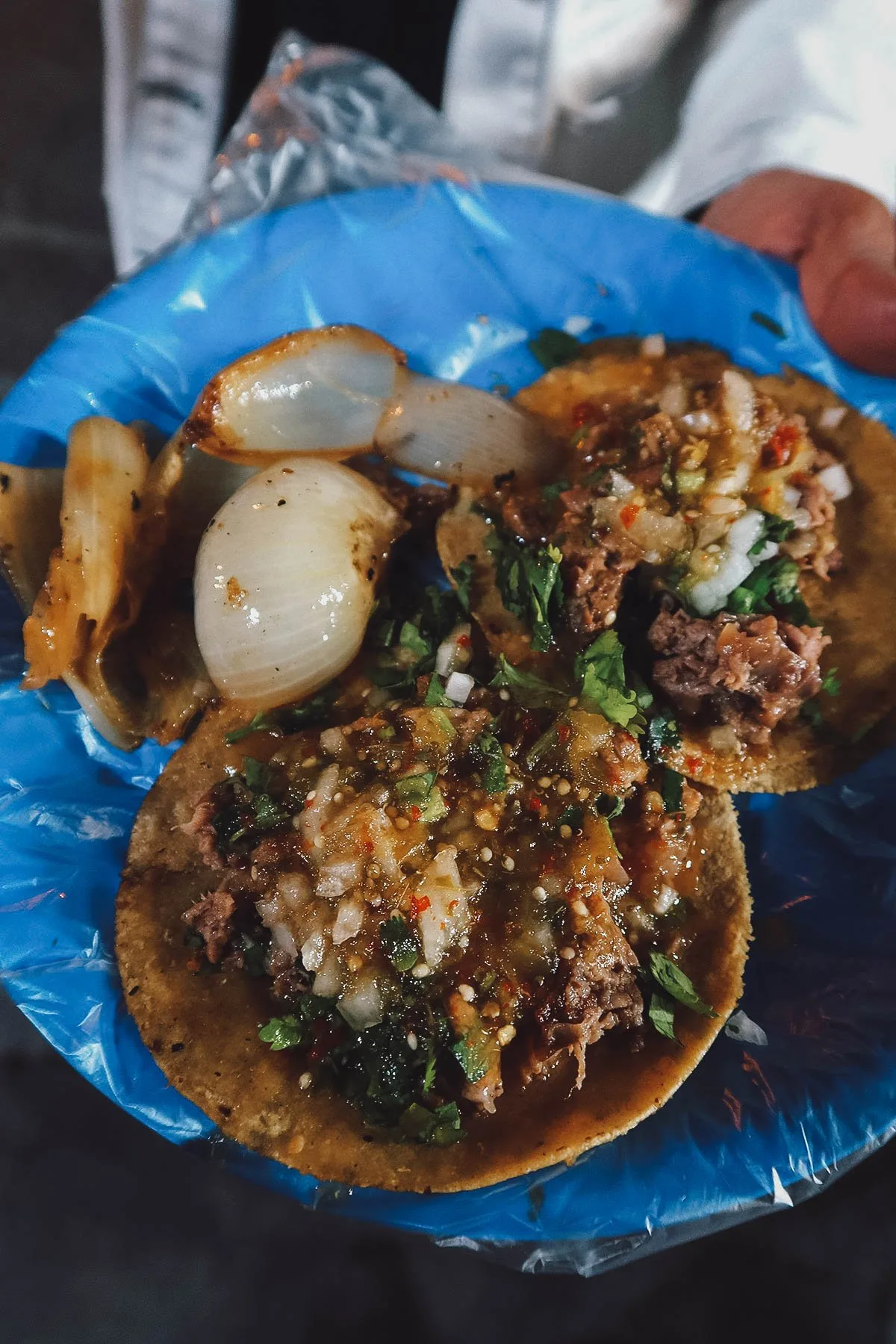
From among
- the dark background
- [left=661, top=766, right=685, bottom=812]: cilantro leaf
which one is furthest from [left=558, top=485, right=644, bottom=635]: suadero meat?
the dark background

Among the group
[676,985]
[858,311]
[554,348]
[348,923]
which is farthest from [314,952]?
[858,311]

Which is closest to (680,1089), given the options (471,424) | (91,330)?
(471,424)

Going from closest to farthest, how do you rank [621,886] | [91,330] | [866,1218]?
[621,886], [91,330], [866,1218]

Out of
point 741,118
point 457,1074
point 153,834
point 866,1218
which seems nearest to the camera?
point 457,1074

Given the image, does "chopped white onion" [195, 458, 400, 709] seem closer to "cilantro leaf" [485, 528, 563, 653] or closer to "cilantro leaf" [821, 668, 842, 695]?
"cilantro leaf" [485, 528, 563, 653]


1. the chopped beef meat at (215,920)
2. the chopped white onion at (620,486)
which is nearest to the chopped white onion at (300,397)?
the chopped white onion at (620,486)

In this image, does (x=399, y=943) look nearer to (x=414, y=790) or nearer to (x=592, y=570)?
(x=414, y=790)

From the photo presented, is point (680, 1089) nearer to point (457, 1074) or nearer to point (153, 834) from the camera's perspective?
point (457, 1074)
